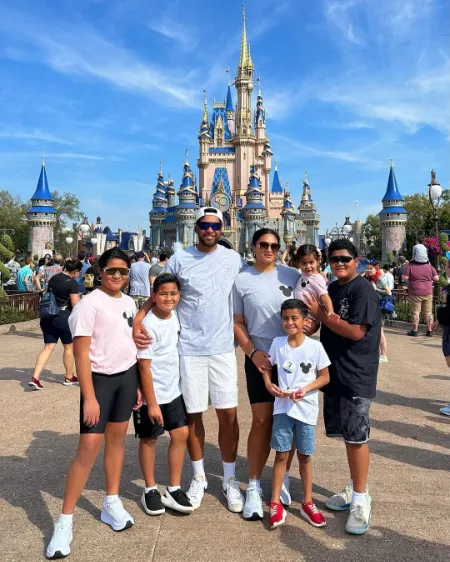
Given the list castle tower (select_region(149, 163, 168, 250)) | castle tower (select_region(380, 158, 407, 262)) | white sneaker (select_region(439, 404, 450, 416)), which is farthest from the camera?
castle tower (select_region(149, 163, 168, 250))

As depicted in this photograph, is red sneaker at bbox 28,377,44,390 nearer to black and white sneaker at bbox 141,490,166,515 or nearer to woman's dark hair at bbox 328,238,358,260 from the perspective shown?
black and white sneaker at bbox 141,490,166,515

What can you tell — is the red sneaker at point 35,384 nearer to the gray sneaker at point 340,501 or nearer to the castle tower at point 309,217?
the gray sneaker at point 340,501

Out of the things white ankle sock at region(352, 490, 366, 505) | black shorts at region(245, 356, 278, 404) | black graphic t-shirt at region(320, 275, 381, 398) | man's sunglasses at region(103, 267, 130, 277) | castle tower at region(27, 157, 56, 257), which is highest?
castle tower at region(27, 157, 56, 257)

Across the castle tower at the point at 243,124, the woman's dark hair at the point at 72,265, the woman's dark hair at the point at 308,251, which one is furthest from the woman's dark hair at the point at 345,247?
the castle tower at the point at 243,124

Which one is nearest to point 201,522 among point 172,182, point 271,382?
point 271,382

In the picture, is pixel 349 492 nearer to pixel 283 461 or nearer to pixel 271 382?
pixel 283 461

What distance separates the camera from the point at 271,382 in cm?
323

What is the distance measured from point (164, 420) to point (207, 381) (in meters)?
0.39

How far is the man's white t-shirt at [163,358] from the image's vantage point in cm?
317

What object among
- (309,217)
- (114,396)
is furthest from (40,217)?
(114,396)

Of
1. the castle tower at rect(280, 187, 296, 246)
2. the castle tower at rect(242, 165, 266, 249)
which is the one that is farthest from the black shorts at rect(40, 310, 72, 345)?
the castle tower at rect(280, 187, 296, 246)

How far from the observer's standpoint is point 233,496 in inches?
127

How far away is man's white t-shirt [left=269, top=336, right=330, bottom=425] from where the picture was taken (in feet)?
10.1

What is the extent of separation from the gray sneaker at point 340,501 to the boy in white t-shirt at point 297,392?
18 centimetres
